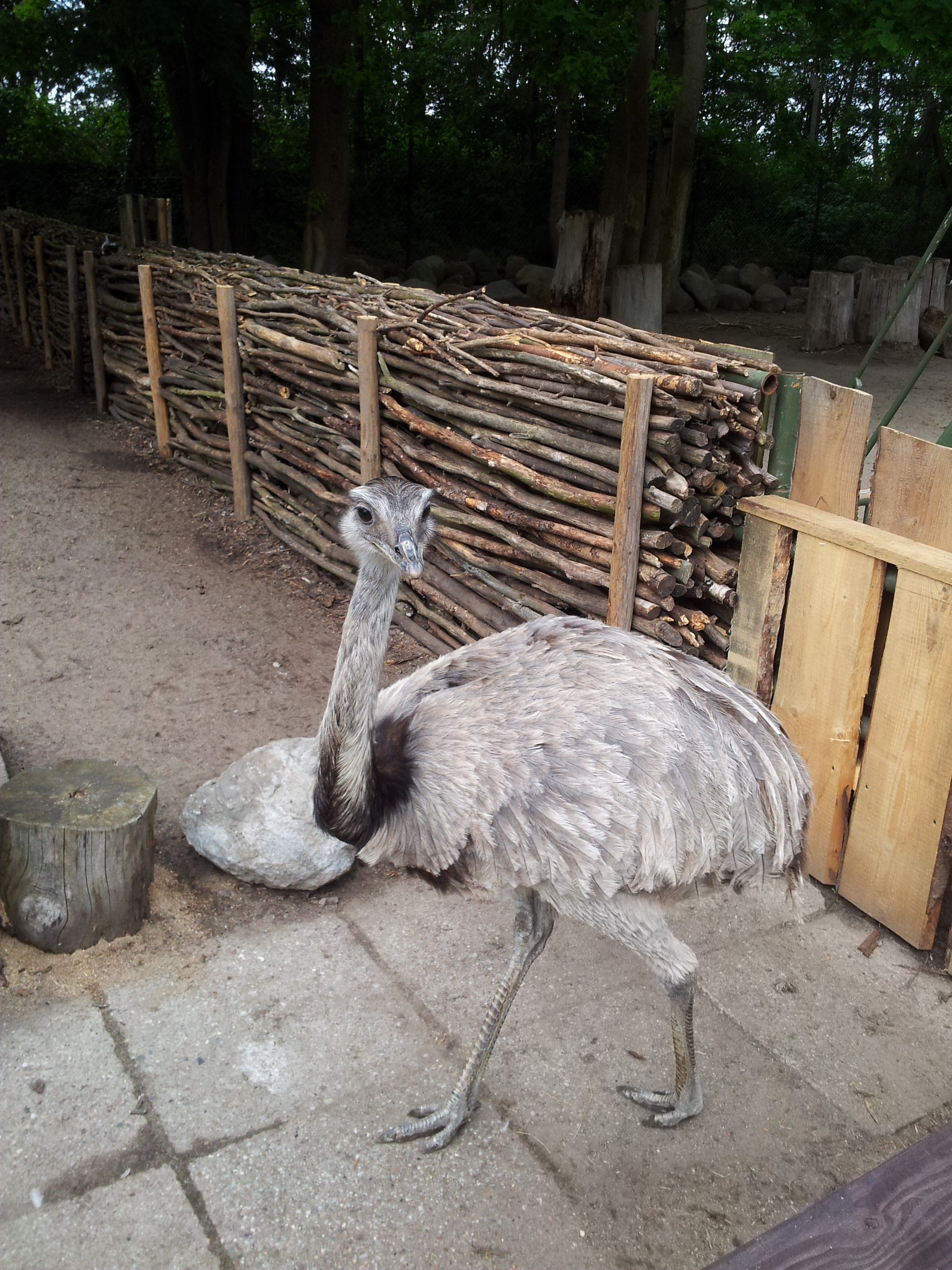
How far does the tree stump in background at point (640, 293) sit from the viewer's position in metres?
8.59

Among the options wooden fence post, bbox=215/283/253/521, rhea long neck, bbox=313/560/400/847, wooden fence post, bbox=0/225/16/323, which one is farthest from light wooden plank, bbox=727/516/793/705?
wooden fence post, bbox=0/225/16/323

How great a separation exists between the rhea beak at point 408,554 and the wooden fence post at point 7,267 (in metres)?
12.0

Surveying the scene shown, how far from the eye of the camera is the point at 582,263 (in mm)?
8945

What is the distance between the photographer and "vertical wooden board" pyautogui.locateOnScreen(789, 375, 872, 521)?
3.47 meters

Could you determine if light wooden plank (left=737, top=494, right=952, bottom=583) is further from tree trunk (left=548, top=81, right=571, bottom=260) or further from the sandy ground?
tree trunk (left=548, top=81, right=571, bottom=260)

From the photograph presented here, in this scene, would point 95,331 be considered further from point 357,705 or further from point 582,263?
point 357,705

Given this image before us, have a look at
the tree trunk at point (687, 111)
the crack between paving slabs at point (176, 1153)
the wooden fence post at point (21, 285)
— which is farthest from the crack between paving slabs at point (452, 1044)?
the tree trunk at point (687, 111)

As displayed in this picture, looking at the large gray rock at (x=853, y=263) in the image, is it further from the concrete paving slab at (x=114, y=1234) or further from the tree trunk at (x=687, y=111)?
the concrete paving slab at (x=114, y=1234)

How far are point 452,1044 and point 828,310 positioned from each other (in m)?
10.9

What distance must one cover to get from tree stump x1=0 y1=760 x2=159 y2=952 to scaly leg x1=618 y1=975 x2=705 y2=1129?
1.59 m

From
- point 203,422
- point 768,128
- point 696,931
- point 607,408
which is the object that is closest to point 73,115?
point 768,128

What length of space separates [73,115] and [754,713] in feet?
80.2

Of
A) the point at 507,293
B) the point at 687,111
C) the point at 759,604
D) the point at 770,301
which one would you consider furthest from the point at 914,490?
the point at 770,301

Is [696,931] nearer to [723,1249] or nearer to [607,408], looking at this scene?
[723,1249]
